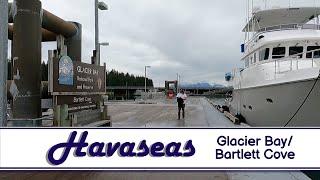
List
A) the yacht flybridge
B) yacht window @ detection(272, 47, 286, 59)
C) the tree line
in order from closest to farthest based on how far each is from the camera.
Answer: the yacht flybridge
yacht window @ detection(272, 47, 286, 59)
the tree line

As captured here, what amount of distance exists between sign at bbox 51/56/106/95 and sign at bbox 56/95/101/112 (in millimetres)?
108

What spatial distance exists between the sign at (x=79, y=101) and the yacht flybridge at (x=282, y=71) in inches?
226

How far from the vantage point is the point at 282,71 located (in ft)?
45.6

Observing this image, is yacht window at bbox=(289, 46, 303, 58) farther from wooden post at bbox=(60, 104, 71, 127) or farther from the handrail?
wooden post at bbox=(60, 104, 71, 127)

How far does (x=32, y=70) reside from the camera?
804 cm

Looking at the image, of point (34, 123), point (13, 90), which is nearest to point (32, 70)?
point (13, 90)

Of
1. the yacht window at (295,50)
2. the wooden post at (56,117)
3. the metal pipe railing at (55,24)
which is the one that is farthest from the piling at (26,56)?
the yacht window at (295,50)

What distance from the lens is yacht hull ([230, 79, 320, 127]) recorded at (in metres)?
10.7

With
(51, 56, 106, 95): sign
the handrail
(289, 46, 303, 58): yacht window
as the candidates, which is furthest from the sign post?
the handrail

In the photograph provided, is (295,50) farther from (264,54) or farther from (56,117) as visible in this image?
(56,117)

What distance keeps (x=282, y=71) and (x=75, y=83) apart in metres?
7.88

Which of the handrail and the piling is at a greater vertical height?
the handrail

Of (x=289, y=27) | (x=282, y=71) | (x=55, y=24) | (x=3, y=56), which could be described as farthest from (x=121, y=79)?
(x=3, y=56)

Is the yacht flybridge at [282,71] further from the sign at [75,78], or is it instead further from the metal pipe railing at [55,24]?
the metal pipe railing at [55,24]
